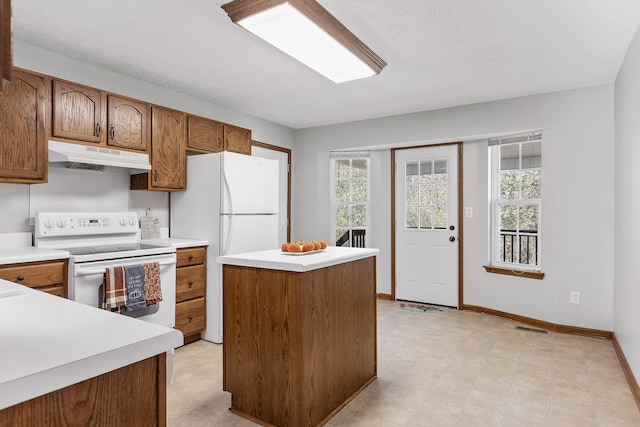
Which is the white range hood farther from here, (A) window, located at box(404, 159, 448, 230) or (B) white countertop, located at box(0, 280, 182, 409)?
(A) window, located at box(404, 159, 448, 230)

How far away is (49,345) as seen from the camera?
753 mm

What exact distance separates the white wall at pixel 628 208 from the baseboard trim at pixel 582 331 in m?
0.07

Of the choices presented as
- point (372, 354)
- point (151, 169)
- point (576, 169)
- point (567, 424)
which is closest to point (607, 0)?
point (576, 169)

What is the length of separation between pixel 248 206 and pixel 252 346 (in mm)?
1771

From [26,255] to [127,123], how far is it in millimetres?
1372

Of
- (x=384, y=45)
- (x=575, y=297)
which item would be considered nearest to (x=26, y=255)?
(x=384, y=45)

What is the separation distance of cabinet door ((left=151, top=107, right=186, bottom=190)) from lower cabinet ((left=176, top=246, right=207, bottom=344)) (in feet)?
2.29

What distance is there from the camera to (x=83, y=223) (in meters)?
3.20

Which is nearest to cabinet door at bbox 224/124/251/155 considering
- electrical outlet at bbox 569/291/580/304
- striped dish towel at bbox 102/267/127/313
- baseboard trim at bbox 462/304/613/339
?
striped dish towel at bbox 102/267/127/313

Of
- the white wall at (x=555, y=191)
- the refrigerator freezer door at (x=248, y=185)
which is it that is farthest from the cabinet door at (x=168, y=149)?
the white wall at (x=555, y=191)

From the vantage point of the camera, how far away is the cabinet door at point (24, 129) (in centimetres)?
259

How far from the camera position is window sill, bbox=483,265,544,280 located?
4.01m

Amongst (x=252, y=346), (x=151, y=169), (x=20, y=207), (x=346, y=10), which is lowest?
(x=252, y=346)

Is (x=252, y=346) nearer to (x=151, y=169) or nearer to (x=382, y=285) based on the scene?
(x=151, y=169)
